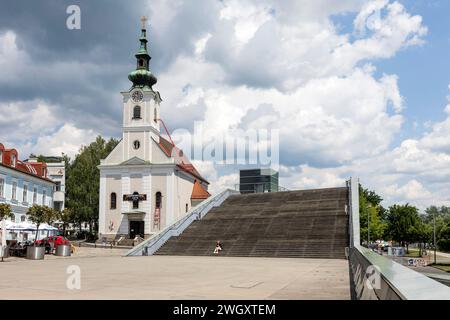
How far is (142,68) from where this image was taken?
59281 millimetres

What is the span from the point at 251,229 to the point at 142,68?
106ft

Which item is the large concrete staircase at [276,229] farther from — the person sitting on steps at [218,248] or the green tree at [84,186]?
the green tree at [84,186]

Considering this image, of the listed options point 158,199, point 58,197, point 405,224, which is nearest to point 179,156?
point 158,199

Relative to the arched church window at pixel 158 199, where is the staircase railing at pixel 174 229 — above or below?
below

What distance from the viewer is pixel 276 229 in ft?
113

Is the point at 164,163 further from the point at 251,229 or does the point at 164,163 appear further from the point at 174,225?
the point at 251,229

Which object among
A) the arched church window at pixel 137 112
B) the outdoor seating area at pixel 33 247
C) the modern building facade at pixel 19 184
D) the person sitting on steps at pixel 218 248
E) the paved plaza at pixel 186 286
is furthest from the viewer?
the arched church window at pixel 137 112

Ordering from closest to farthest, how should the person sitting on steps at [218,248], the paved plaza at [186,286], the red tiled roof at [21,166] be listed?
the paved plaza at [186,286]
the person sitting on steps at [218,248]
the red tiled roof at [21,166]

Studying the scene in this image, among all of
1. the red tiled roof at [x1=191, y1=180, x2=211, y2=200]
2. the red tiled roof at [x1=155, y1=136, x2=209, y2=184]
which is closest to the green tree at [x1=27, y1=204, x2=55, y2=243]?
the red tiled roof at [x1=155, y1=136, x2=209, y2=184]

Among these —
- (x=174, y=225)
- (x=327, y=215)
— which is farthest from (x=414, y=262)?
(x=174, y=225)

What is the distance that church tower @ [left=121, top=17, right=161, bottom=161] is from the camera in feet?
188

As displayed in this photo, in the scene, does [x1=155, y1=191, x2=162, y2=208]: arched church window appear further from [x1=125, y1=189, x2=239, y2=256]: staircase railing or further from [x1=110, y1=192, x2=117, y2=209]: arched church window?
[x1=125, y1=189, x2=239, y2=256]: staircase railing

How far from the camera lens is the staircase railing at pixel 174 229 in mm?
32406

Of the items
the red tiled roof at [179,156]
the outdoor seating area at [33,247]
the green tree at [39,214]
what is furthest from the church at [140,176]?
the green tree at [39,214]
